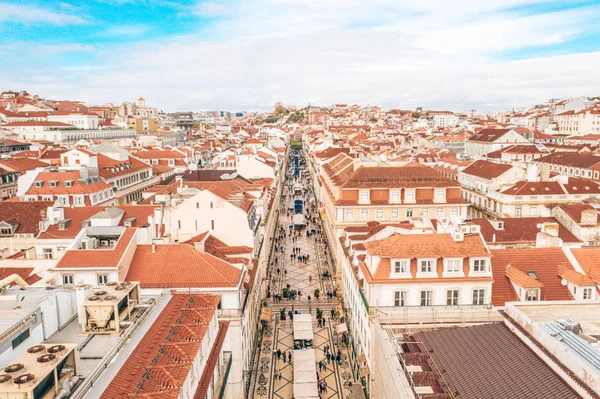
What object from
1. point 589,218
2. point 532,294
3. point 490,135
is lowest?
point 532,294

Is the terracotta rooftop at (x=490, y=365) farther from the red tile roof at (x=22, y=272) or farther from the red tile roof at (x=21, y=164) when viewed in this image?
the red tile roof at (x=21, y=164)

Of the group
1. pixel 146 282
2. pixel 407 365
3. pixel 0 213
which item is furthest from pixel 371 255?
pixel 0 213

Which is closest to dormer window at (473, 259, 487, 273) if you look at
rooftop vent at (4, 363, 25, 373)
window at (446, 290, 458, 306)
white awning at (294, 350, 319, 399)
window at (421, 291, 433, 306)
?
window at (446, 290, 458, 306)

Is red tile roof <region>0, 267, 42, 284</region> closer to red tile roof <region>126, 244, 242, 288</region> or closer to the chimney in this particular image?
red tile roof <region>126, 244, 242, 288</region>

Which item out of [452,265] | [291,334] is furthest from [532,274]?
[291,334]

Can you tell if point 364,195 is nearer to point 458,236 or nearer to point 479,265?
point 458,236
